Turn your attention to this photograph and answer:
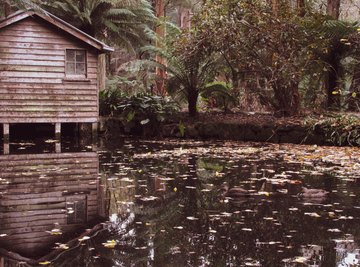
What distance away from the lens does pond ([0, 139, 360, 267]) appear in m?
3.65

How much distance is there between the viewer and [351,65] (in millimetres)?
14297

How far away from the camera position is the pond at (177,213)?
3.65 metres

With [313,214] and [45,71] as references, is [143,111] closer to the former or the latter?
[45,71]

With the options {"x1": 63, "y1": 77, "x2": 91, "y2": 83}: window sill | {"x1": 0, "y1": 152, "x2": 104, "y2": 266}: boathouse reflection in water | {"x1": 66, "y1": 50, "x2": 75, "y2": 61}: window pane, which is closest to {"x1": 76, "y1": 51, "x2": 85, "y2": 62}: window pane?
{"x1": 66, "y1": 50, "x2": 75, "y2": 61}: window pane

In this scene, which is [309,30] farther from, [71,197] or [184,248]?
[184,248]

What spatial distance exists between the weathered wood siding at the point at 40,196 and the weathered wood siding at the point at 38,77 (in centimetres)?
479

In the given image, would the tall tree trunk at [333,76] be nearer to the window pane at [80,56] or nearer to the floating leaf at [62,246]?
the window pane at [80,56]

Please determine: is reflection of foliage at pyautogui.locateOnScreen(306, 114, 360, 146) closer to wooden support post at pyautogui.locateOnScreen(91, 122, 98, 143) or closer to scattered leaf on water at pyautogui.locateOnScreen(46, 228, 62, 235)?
wooden support post at pyautogui.locateOnScreen(91, 122, 98, 143)

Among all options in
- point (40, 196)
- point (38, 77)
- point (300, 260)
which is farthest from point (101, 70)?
point (300, 260)

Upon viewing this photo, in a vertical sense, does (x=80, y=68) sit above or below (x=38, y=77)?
above

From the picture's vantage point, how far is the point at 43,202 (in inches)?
216

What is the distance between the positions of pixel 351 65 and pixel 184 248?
1225cm

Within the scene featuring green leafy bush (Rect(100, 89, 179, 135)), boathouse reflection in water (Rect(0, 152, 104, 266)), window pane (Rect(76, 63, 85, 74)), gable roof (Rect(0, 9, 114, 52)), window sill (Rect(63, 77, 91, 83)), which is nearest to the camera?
boathouse reflection in water (Rect(0, 152, 104, 266))

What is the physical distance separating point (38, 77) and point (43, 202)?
961 cm
